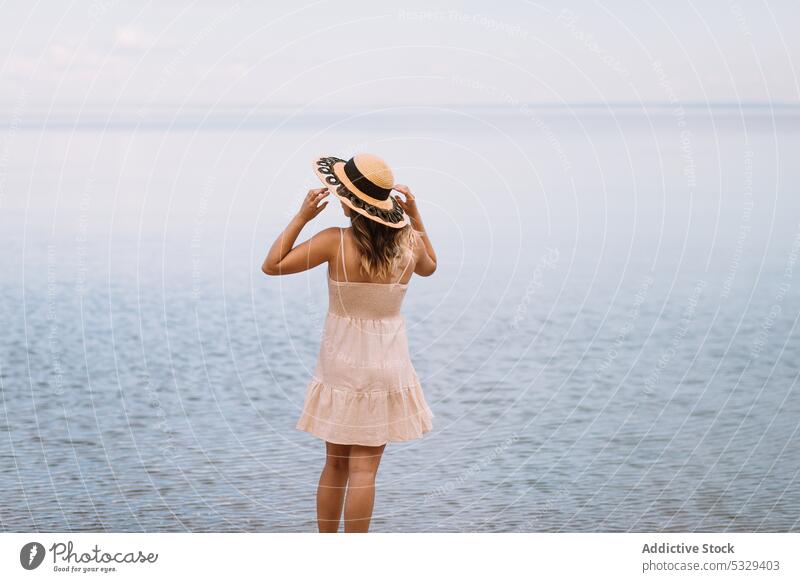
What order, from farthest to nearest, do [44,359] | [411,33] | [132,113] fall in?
[132,113], [411,33], [44,359]

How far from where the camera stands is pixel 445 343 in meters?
6.96

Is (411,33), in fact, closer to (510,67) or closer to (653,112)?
(510,67)

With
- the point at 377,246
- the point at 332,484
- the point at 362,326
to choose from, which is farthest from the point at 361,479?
the point at 377,246

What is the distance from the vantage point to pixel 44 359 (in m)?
6.46

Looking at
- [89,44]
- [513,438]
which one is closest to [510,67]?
[89,44]

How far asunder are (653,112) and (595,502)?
1105 cm

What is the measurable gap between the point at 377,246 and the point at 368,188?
0.17m

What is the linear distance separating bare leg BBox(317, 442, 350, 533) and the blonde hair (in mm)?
549

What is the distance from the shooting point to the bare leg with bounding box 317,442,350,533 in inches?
159

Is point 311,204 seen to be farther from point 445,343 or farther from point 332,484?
point 445,343
